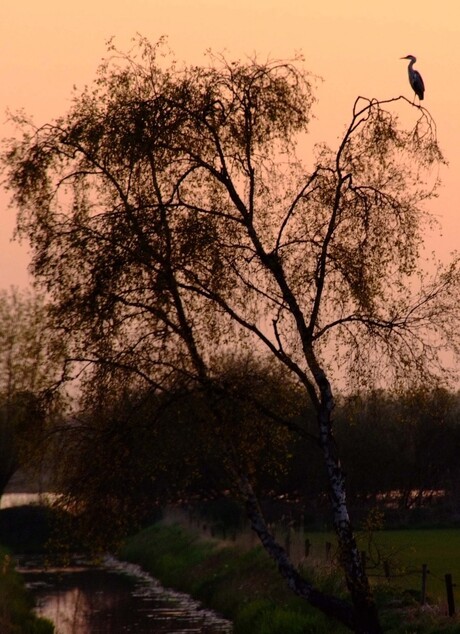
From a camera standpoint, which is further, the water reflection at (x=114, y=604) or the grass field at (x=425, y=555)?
the water reflection at (x=114, y=604)

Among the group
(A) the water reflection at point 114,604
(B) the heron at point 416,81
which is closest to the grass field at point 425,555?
(A) the water reflection at point 114,604

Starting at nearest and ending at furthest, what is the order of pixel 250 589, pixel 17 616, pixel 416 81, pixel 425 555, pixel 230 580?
pixel 416 81 → pixel 17 616 → pixel 250 589 → pixel 230 580 → pixel 425 555

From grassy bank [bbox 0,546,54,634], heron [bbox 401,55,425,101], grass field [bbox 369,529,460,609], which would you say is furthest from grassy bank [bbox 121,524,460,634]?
heron [bbox 401,55,425,101]

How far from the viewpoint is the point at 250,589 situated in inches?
1594

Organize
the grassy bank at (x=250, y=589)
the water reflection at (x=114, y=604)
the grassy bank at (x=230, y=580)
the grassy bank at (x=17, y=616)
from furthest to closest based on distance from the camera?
the water reflection at (x=114, y=604), the grassy bank at (x=17, y=616), the grassy bank at (x=230, y=580), the grassy bank at (x=250, y=589)

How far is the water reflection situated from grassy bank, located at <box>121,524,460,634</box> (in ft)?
2.40

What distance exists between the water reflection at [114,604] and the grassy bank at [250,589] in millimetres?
731

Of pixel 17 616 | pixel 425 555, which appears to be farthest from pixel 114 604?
pixel 425 555

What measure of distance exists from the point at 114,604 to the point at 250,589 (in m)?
8.39

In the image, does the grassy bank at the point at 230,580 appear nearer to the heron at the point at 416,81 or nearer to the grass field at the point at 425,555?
the grass field at the point at 425,555

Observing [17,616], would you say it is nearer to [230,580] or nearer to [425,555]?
[230,580]

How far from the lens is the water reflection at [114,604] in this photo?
131 ft

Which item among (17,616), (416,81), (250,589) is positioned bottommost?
(17,616)

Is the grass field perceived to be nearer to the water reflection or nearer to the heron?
the water reflection
